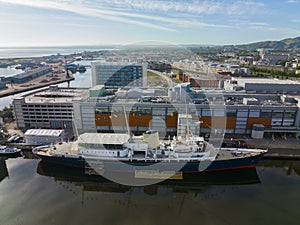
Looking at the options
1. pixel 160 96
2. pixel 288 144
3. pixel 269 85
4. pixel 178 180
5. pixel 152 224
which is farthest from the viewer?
pixel 269 85

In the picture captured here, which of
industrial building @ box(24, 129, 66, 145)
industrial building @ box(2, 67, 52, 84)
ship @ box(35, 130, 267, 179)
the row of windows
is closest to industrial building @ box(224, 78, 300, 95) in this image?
the row of windows

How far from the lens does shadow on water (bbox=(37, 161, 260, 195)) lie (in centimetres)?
1200

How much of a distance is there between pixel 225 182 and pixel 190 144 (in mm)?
2981

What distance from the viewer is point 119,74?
31641 millimetres

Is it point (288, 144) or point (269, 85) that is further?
point (269, 85)

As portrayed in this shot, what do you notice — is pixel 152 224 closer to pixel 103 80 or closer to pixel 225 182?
pixel 225 182

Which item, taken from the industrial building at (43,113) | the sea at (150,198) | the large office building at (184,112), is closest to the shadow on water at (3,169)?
the sea at (150,198)

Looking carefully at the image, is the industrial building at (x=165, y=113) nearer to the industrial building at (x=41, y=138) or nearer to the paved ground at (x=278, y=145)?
the paved ground at (x=278, y=145)

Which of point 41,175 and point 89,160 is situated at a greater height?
point 89,160

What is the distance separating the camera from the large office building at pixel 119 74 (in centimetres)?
3153

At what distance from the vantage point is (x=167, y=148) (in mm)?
13172

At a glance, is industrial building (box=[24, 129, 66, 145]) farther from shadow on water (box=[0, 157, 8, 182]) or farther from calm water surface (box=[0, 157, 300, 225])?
calm water surface (box=[0, 157, 300, 225])

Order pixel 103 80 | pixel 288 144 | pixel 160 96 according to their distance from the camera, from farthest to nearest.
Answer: pixel 103 80 < pixel 160 96 < pixel 288 144

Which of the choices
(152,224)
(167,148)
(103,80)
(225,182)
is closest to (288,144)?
(225,182)
